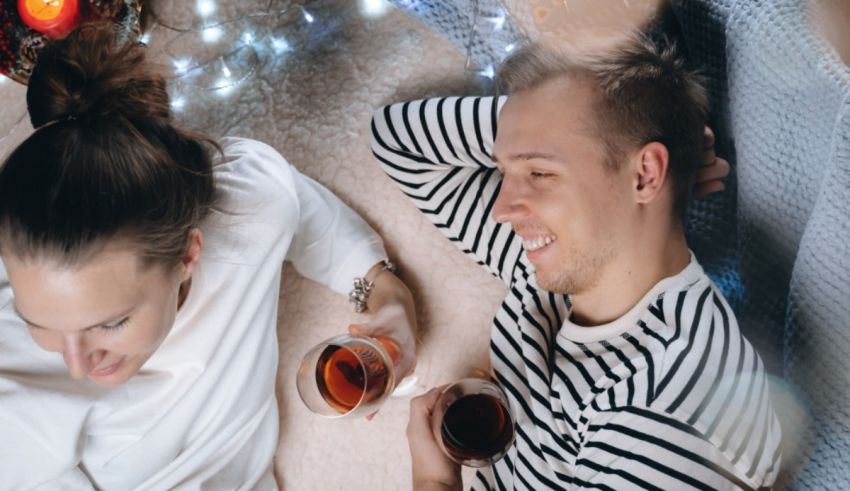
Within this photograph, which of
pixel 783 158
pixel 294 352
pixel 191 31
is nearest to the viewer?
pixel 783 158

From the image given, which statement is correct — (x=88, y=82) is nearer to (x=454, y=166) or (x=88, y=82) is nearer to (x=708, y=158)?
(x=454, y=166)

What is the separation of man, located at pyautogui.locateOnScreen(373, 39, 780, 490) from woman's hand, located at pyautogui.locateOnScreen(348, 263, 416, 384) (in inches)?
4.6

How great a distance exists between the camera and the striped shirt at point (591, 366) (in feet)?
2.96

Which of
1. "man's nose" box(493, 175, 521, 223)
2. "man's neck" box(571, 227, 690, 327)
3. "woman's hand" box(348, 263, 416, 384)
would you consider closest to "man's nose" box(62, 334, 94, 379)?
"woman's hand" box(348, 263, 416, 384)

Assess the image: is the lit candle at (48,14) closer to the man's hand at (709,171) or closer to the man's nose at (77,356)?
the man's nose at (77,356)

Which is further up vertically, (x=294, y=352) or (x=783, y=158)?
(x=783, y=158)

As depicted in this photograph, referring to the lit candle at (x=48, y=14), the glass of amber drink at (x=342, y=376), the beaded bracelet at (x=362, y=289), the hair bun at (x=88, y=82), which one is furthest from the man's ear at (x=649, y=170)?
the lit candle at (x=48, y=14)

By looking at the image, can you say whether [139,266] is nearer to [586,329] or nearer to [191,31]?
[586,329]

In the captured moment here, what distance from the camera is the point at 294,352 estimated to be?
153 cm

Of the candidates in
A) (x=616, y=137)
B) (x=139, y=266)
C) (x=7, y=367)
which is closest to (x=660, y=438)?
(x=616, y=137)

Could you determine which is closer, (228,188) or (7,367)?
(7,367)

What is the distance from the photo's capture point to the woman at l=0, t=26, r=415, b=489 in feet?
2.94

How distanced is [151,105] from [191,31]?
0.79 metres

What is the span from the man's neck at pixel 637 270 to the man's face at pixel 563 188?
0.02 metres
